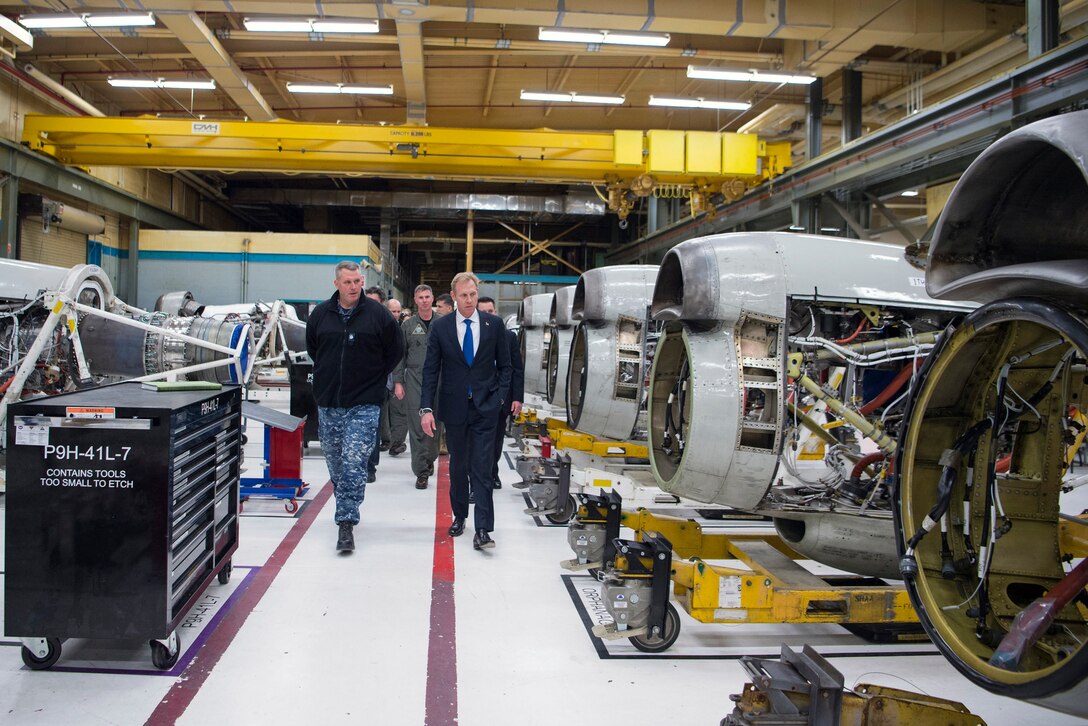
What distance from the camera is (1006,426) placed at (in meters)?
2.29

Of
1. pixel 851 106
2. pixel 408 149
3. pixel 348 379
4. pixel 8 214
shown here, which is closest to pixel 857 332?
pixel 348 379

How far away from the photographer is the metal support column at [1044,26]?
683 cm

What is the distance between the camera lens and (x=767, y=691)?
6.90 ft

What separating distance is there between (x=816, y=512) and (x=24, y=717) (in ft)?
11.2

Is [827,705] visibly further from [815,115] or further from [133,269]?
[133,269]

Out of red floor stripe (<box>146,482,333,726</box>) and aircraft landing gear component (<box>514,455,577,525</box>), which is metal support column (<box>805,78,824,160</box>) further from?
red floor stripe (<box>146,482,333,726</box>)

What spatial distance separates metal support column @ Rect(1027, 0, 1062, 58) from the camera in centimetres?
683

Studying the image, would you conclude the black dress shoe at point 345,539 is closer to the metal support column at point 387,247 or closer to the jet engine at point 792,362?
the jet engine at point 792,362

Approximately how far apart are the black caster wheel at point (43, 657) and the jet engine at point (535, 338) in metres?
7.95

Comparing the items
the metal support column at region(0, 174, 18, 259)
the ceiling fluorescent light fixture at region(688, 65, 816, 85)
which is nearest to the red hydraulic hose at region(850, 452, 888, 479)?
the ceiling fluorescent light fixture at region(688, 65, 816, 85)

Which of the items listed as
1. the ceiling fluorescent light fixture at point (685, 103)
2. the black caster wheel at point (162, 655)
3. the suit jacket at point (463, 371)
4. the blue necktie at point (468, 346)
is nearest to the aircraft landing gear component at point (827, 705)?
the black caster wheel at point (162, 655)

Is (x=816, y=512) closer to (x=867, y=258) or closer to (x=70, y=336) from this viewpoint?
(x=867, y=258)

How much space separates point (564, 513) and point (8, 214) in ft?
38.7

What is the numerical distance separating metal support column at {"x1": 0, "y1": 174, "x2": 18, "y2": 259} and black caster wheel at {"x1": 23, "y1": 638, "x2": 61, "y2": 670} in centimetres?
1181
